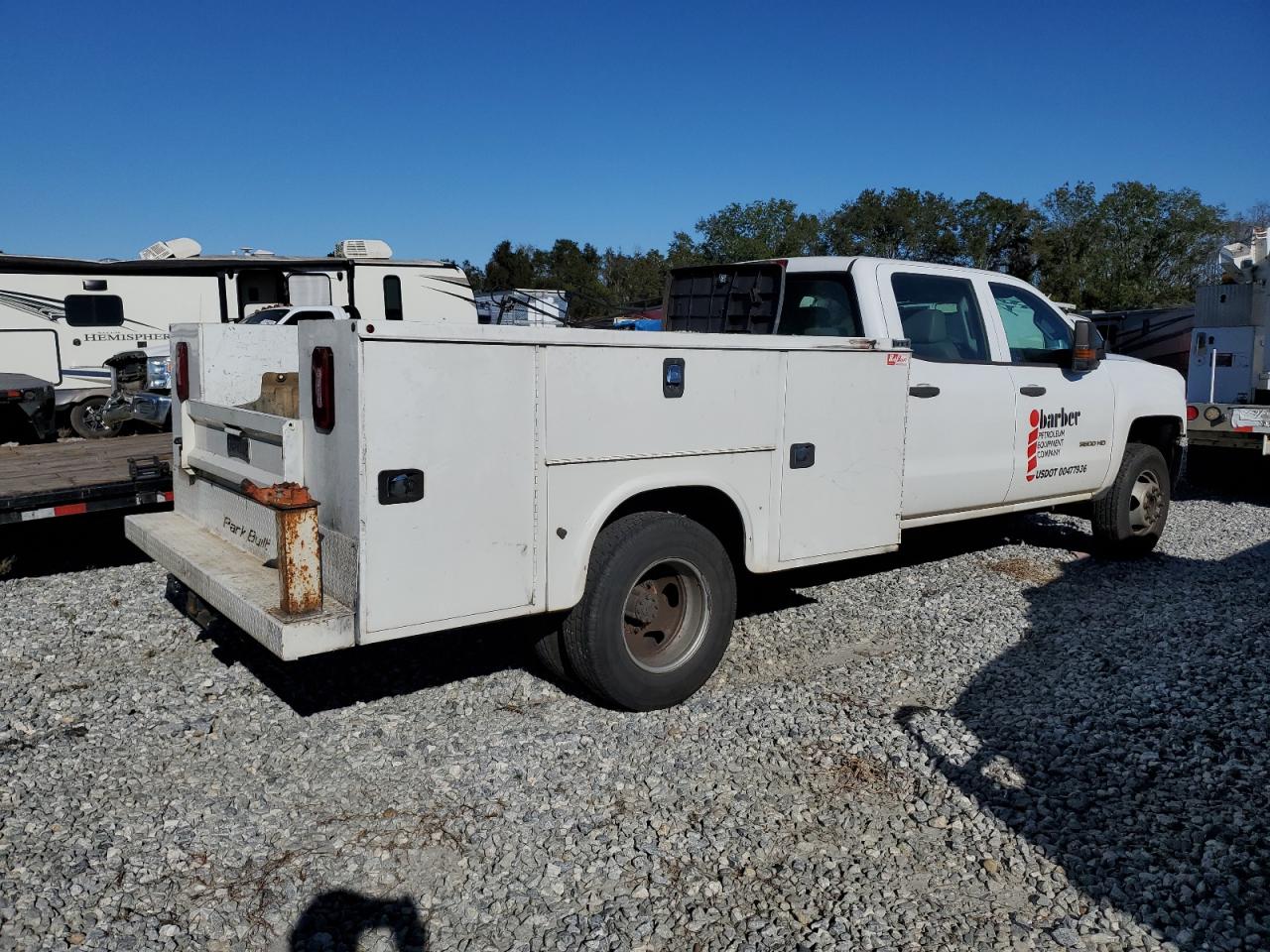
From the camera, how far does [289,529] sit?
384cm

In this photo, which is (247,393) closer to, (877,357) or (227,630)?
(227,630)

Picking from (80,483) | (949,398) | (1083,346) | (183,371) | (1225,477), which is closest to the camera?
(183,371)

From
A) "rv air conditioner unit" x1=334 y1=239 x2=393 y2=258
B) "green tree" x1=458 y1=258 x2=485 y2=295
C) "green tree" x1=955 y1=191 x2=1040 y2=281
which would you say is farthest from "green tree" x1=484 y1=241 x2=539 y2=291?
"rv air conditioner unit" x1=334 y1=239 x2=393 y2=258

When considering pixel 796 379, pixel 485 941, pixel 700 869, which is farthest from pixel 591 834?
pixel 796 379

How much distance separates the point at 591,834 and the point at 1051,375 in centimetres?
471

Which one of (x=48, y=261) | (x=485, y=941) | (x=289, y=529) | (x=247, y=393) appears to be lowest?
(x=485, y=941)

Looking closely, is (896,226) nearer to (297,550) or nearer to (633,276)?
(633,276)

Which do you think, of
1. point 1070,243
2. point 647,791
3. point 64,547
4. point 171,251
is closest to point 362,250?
point 171,251

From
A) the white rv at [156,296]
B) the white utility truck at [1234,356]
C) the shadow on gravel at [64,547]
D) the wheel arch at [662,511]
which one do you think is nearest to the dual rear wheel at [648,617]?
the wheel arch at [662,511]

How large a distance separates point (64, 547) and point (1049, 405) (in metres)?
7.15

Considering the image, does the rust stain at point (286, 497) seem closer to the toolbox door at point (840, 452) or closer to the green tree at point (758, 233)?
the toolbox door at point (840, 452)

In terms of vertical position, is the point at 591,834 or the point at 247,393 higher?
the point at 247,393

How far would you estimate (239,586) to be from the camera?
423 cm

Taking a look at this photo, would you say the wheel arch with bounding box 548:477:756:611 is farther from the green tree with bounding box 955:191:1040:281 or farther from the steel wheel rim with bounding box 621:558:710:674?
the green tree with bounding box 955:191:1040:281
